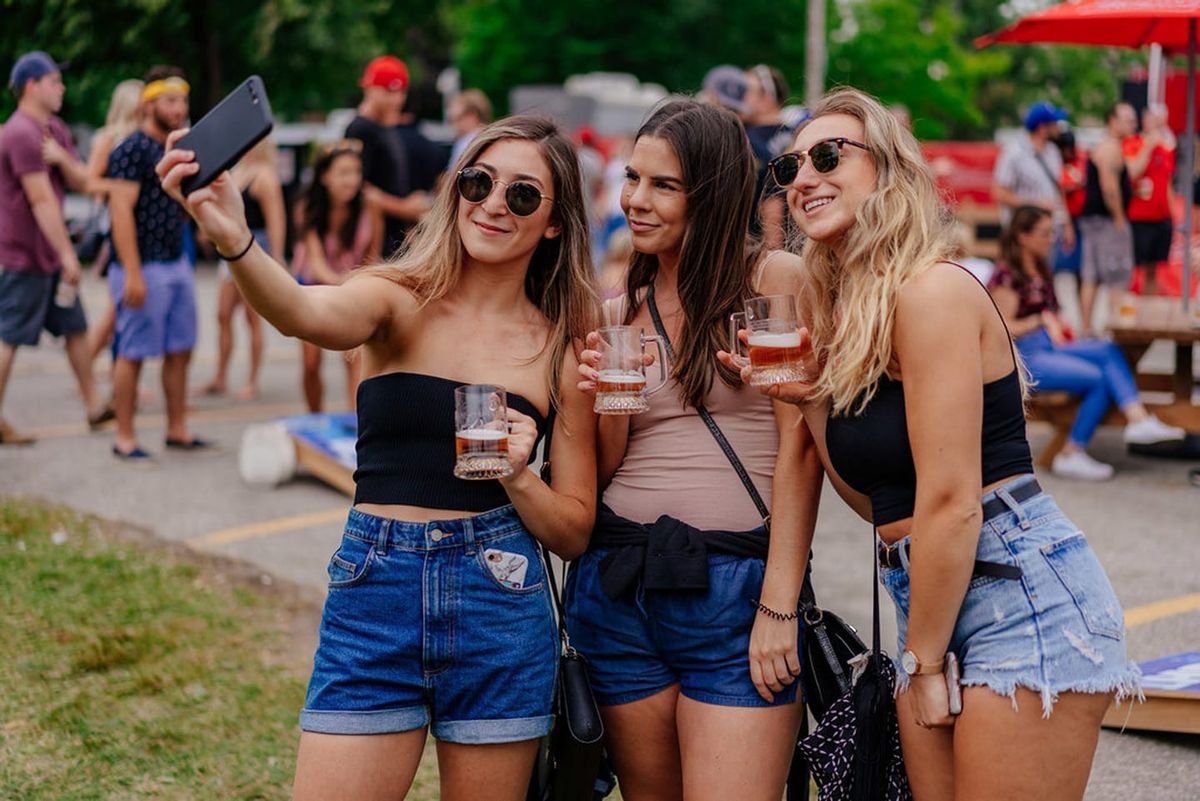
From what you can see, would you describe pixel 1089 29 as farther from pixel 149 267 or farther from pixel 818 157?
pixel 818 157

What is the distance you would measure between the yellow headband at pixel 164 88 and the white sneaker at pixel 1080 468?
17.8ft

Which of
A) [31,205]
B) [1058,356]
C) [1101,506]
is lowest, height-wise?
[1101,506]

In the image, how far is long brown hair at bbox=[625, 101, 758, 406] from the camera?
9.70ft

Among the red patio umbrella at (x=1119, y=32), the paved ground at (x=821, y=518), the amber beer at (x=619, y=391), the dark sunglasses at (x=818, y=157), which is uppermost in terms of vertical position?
the red patio umbrella at (x=1119, y=32)

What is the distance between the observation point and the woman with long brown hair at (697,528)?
2852 mm

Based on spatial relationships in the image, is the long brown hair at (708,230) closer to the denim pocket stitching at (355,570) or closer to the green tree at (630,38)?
the denim pocket stitching at (355,570)

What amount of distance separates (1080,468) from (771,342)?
551 centimetres

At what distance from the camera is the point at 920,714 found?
2607mm

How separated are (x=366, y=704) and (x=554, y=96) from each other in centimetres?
2203

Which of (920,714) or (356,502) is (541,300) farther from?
(920,714)

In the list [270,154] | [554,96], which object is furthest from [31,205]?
[554,96]

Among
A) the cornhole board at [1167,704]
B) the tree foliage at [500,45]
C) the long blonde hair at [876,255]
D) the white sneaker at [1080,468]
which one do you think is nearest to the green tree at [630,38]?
the tree foliage at [500,45]

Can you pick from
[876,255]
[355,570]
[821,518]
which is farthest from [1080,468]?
[355,570]

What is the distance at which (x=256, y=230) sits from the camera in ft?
36.1
